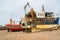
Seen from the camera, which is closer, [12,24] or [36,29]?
[36,29]

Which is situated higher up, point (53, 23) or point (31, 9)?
point (31, 9)

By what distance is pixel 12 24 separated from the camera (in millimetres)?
44938

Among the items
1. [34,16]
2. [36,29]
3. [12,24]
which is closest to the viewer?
[36,29]

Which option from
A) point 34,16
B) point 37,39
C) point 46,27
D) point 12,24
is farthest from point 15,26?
point 37,39

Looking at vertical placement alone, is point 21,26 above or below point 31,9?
below

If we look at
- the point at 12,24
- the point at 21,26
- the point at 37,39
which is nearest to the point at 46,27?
the point at 21,26

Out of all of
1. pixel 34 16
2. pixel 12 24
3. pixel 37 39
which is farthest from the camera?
pixel 12 24

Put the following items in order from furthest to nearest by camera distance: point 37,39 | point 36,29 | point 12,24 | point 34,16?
point 12,24 → point 34,16 → point 36,29 → point 37,39

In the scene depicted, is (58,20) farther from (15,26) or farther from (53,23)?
(15,26)

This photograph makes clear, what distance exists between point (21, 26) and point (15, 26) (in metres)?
1.91

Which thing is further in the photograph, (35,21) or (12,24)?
(12,24)

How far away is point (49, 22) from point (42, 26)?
204 cm

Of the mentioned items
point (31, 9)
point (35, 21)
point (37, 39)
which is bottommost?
point (37, 39)

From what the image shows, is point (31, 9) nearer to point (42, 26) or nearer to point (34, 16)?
point (34, 16)
